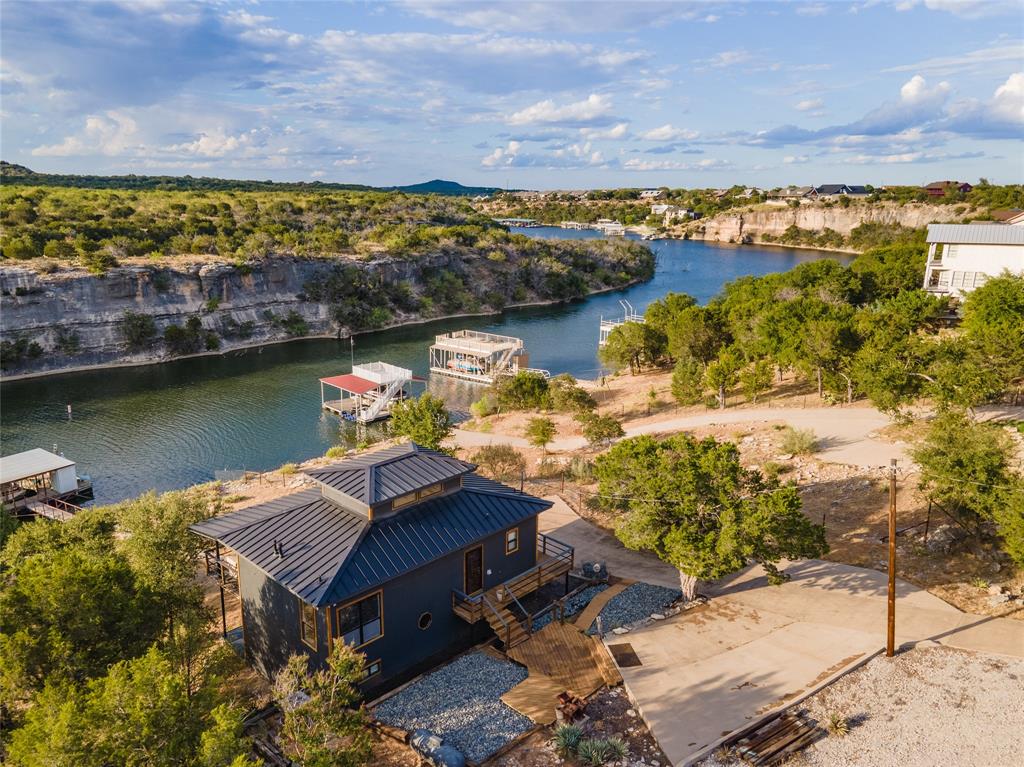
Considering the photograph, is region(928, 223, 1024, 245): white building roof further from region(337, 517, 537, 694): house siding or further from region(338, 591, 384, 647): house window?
→ region(338, 591, 384, 647): house window

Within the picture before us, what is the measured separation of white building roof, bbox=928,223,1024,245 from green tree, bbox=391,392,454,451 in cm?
3928

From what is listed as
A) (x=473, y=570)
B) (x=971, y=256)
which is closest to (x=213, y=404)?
(x=473, y=570)

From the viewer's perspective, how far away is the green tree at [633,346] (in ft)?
162

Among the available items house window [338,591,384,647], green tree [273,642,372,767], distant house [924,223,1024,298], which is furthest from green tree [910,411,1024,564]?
distant house [924,223,1024,298]

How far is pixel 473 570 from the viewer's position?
1714 cm

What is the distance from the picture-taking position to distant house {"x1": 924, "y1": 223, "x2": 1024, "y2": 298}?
44.9 metres

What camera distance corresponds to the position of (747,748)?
1227 cm

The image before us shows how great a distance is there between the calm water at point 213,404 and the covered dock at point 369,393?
1.24 m

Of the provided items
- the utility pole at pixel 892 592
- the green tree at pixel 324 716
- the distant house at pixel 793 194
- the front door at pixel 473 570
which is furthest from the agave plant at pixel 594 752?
the distant house at pixel 793 194

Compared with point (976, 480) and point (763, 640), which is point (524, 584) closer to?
point (763, 640)

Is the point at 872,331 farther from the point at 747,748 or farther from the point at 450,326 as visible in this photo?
the point at 450,326

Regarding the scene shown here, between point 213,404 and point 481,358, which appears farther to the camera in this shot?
point 481,358

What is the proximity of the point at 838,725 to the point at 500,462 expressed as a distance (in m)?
19.3

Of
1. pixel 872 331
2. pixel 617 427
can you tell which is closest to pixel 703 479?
pixel 617 427
